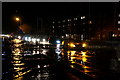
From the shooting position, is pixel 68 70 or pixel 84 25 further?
pixel 84 25

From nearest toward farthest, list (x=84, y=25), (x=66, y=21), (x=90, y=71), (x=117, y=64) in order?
(x=90, y=71) < (x=117, y=64) < (x=84, y=25) < (x=66, y=21)

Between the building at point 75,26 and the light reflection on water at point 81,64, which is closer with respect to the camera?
the light reflection on water at point 81,64

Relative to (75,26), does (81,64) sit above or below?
below

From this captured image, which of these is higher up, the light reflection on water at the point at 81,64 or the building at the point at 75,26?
the building at the point at 75,26

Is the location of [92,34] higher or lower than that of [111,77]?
higher

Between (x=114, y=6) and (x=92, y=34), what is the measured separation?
1091 centimetres

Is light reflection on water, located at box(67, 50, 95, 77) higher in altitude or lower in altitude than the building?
lower

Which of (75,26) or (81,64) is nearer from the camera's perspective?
(81,64)

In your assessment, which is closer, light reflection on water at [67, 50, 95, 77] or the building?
light reflection on water at [67, 50, 95, 77]

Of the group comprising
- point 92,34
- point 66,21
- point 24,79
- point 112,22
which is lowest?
point 24,79

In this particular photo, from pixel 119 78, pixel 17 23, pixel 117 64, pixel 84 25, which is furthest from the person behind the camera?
pixel 84 25

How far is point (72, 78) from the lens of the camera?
557 cm

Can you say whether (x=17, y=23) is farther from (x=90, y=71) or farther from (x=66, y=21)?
(x=66, y=21)

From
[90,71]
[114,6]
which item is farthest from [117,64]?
[114,6]
